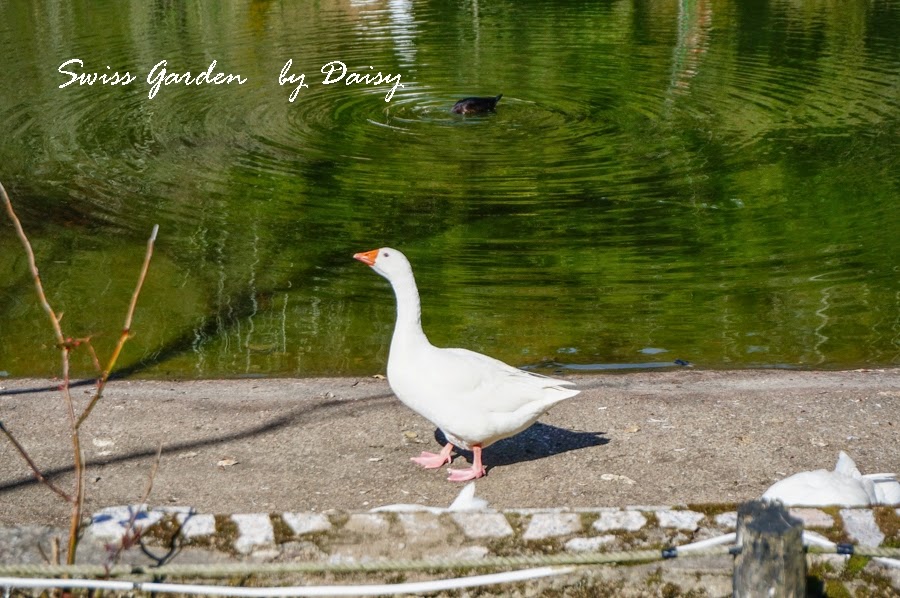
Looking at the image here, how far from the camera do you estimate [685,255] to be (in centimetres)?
979

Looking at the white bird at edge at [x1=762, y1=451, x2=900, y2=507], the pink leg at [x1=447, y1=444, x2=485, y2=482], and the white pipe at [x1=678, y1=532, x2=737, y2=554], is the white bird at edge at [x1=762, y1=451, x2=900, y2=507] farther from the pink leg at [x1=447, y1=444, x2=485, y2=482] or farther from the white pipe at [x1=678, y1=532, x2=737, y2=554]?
the pink leg at [x1=447, y1=444, x2=485, y2=482]

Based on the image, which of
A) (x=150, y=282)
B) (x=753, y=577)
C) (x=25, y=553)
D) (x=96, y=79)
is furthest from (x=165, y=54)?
(x=753, y=577)

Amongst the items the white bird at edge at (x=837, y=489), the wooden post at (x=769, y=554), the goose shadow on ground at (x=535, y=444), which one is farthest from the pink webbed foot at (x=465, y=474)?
the wooden post at (x=769, y=554)

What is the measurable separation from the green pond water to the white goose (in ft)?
7.64

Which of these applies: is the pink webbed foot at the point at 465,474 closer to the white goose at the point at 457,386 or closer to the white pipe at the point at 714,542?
the white goose at the point at 457,386

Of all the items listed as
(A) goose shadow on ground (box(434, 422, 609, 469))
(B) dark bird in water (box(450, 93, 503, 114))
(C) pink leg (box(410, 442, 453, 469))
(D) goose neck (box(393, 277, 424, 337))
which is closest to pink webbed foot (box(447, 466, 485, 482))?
(C) pink leg (box(410, 442, 453, 469))

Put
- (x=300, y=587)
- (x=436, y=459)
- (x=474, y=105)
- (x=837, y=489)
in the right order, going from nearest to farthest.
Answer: (x=300, y=587), (x=837, y=489), (x=436, y=459), (x=474, y=105)

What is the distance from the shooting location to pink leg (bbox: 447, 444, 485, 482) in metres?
5.70

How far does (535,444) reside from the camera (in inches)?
245

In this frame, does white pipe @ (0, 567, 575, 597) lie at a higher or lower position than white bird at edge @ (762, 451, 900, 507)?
higher

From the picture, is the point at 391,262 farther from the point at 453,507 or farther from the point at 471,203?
the point at 471,203

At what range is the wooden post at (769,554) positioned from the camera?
3.69 metres

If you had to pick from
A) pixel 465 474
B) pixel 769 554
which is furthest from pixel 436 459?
pixel 769 554

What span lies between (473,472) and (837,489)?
5.91 ft
